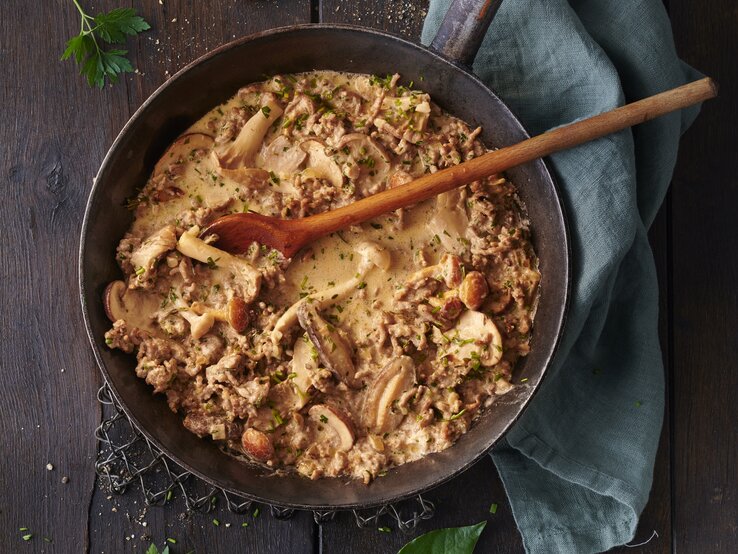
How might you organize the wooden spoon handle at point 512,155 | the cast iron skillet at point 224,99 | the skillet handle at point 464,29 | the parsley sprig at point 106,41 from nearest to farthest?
the skillet handle at point 464,29, the wooden spoon handle at point 512,155, the cast iron skillet at point 224,99, the parsley sprig at point 106,41

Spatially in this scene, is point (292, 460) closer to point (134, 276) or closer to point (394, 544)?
point (394, 544)

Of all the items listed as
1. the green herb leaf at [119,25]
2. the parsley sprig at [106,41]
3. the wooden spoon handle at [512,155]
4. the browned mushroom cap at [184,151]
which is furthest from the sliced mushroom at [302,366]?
the green herb leaf at [119,25]

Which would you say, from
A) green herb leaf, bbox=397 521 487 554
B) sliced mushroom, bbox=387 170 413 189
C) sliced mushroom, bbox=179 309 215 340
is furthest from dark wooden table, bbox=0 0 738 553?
sliced mushroom, bbox=387 170 413 189

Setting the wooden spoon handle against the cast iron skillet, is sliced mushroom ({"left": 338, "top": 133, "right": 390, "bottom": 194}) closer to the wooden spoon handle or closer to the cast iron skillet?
the wooden spoon handle

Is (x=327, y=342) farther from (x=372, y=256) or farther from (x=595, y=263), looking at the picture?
(x=595, y=263)

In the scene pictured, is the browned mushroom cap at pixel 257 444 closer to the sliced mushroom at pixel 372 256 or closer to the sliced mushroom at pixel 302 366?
the sliced mushroom at pixel 302 366
